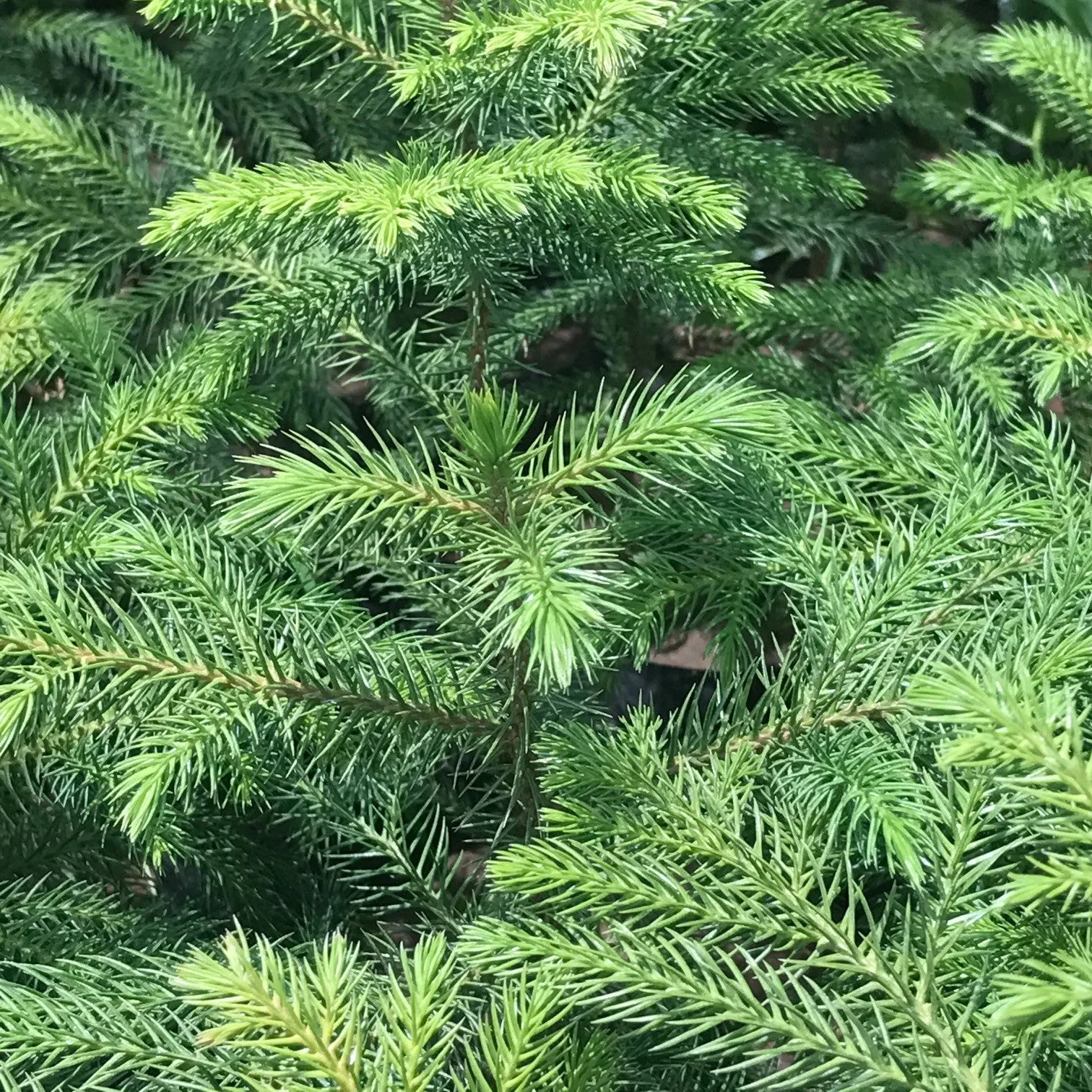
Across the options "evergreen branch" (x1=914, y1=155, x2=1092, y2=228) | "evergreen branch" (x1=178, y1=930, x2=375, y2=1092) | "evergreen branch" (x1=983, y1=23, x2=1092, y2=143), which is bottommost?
"evergreen branch" (x1=178, y1=930, x2=375, y2=1092)

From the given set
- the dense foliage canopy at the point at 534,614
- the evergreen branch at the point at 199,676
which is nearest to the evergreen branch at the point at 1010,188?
the dense foliage canopy at the point at 534,614

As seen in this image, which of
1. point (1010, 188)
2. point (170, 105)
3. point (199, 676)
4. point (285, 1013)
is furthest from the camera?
point (170, 105)

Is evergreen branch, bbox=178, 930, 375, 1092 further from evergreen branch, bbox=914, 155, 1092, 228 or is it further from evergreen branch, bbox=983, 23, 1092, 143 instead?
evergreen branch, bbox=983, 23, 1092, 143

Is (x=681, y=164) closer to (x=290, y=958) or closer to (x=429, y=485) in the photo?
(x=429, y=485)

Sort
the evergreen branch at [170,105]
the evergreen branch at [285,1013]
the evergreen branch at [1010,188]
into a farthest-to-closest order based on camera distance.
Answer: the evergreen branch at [170,105], the evergreen branch at [1010,188], the evergreen branch at [285,1013]

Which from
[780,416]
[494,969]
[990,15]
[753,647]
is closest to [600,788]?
[494,969]

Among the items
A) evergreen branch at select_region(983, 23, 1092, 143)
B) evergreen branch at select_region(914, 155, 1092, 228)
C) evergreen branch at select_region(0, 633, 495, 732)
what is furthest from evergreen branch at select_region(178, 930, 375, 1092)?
evergreen branch at select_region(983, 23, 1092, 143)

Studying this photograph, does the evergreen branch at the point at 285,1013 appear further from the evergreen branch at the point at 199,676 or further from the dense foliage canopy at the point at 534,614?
the evergreen branch at the point at 199,676

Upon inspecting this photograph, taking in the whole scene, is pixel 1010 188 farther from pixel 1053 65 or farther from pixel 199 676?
pixel 199 676

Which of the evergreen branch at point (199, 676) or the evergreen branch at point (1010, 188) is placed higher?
the evergreen branch at point (1010, 188)

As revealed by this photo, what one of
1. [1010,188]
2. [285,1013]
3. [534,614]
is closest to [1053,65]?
[1010,188]

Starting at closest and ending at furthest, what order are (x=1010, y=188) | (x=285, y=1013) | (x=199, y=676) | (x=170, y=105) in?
(x=285, y=1013), (x=199, y=676), (x=1010, y=188), (x=170, y=105)

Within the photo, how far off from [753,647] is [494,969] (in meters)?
0.42

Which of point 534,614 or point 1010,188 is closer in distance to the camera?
point 534,614
